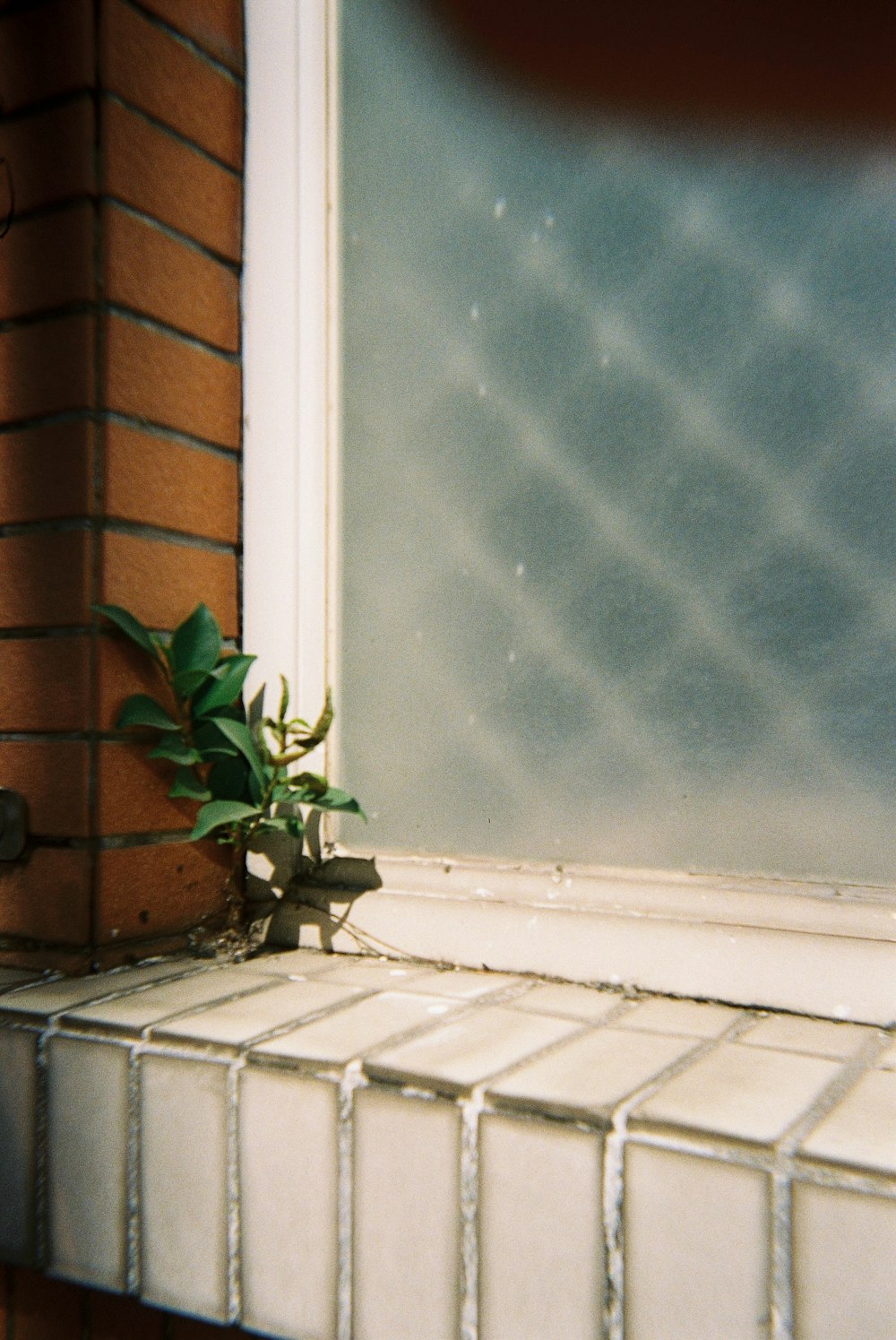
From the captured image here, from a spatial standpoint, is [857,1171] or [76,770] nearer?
[857,1171]

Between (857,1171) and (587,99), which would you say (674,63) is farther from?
(857,1171)

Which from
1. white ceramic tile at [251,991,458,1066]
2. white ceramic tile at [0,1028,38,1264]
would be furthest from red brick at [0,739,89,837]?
white ceramic tile at [251,991,458,1066]

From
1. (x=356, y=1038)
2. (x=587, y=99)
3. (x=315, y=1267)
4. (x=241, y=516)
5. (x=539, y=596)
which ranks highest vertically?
(x=587, y=99)

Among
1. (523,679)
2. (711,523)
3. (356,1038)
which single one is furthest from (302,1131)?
(711,523)

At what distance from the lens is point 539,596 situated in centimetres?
101

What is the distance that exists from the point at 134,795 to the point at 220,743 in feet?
0.33

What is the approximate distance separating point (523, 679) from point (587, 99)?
55 centimetres

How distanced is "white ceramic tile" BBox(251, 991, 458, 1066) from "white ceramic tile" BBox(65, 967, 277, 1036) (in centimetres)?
11

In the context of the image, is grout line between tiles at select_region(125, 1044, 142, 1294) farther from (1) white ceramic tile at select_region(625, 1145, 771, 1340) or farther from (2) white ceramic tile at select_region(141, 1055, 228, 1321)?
(1) white ceramic tile at select_region(625, 1145, 771, 1340)

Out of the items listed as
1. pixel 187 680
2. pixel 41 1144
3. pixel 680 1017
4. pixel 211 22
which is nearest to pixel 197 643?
pixel 187 680

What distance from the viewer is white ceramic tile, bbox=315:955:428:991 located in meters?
0.94

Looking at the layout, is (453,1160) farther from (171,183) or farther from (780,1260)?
(171,183)

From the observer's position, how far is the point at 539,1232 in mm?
618

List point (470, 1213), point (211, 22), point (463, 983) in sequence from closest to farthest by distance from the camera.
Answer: point (470, 1213), point (463, 983), point (211, 22)
